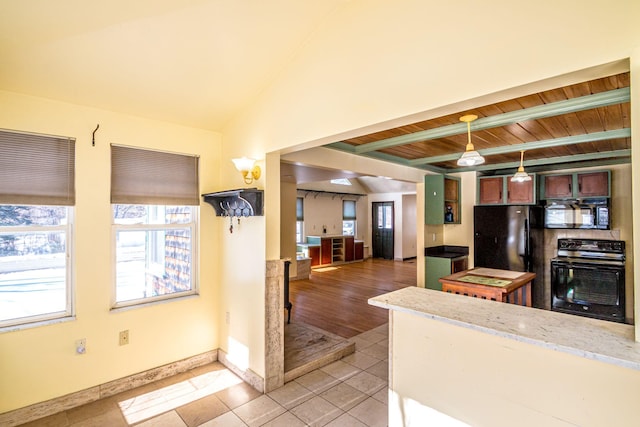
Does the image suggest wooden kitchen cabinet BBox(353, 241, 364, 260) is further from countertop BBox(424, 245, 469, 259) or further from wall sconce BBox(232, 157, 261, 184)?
wall sconce BBox(232, 157, 261, 184)

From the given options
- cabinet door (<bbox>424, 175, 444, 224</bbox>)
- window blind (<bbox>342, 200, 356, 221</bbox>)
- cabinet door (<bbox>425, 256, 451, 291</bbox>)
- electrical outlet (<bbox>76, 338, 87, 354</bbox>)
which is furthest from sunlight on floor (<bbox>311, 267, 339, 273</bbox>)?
electrical outlet (<bbox>76, 338, 87, 354</bbox>)

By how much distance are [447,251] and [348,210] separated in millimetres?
5643

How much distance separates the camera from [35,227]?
2387 millimetres

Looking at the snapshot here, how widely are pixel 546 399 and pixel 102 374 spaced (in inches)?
123

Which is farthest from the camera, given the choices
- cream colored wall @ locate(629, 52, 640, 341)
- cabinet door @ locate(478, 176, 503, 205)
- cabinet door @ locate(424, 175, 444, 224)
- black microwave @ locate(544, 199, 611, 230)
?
cabinet door @ locate(424, 175, 444, 224)

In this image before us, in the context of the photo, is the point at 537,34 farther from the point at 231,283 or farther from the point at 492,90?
the point at 231,283

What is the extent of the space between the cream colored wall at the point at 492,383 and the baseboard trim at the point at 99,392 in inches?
83.4

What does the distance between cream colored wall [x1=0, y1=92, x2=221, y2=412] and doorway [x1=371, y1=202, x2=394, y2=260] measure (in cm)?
866

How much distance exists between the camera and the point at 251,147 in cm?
287

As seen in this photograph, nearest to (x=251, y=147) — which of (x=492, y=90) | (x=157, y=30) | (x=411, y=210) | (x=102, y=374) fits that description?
(x=157, y=30)

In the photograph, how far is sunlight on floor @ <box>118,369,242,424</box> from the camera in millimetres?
2474

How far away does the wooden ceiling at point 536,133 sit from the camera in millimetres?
2193

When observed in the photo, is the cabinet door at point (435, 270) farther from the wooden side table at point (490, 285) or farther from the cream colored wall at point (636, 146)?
the cream colored wall at point (636, 146)

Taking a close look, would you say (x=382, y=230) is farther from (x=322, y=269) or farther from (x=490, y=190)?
(x=490, y=190)
